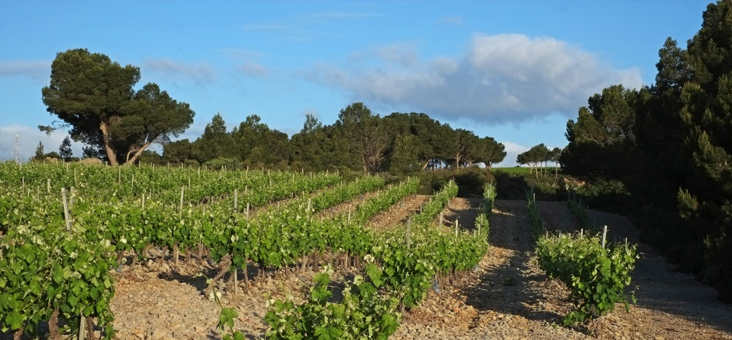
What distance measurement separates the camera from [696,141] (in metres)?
15.9

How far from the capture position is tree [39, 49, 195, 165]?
46125 mm

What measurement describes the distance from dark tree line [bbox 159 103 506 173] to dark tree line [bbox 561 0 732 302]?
30.8 meters

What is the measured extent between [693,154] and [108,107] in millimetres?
38017

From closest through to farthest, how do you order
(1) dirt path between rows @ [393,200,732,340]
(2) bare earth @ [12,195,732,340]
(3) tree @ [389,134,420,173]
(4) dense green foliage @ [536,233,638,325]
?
1. (2) bare earth @ [12,195,732,340]
2. (4) dense green foliage @ [536,233,638,325]
3. (1) dirt path between rows @ [393,200,732,340]
4. (3) tree @ [389,134,420,173]

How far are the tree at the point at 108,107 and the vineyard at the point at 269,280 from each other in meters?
31.8

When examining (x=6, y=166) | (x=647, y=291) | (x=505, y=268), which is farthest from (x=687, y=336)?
(x=6, y=166)

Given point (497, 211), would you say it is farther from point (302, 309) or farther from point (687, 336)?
point (302, 309)

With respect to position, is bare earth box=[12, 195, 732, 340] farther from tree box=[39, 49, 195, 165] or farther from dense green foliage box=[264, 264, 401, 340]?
tree box=[39, 49, 195, 165]

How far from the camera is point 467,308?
41.3 ft

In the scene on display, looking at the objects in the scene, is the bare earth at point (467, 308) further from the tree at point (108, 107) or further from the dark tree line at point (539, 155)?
the dark tree line at point (539, 155)

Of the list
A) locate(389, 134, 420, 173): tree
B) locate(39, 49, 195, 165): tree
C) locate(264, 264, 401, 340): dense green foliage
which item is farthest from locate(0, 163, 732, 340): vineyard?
locate(389, 134, 420, 173): tree

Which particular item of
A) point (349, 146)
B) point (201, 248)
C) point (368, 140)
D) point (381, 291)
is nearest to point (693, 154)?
point (381, 291)

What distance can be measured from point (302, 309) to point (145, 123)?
4304 centimetres

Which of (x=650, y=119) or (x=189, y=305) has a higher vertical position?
(x=650, y=119)
